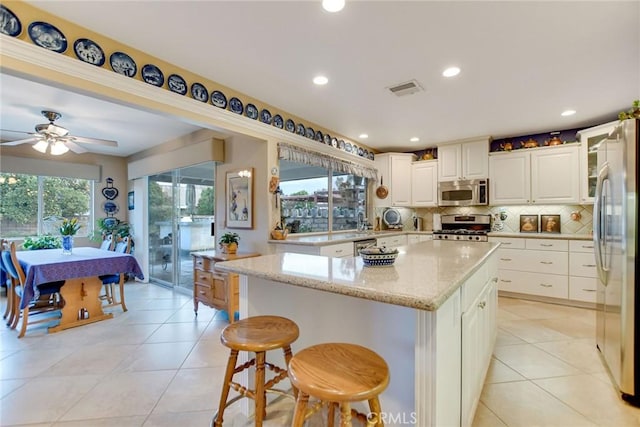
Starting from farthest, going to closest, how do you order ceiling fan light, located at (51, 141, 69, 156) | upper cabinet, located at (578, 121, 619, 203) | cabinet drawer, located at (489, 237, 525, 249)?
1. cabinet drawer, located at (489, 237, 525, 249)
2. upper cabinet, located at (578, 121, 619, 203)
3. ceiling fan light, located at (51, 141, 69, 156)

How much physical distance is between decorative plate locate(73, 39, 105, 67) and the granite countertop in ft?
5.60

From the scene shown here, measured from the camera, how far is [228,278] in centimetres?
326

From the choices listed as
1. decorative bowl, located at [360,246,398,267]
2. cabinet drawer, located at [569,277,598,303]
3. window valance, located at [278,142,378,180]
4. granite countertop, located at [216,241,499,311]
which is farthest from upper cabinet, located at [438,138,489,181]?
decorative bowl, located at [360,246,398,267]

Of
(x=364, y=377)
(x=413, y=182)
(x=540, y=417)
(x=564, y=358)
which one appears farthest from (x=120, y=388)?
(x=413, y=182)

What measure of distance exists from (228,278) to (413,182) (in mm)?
3675

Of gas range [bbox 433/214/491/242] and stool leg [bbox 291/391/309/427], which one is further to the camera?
gas range [bbox 433/214/491/242]

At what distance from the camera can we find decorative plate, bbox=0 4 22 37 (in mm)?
1672

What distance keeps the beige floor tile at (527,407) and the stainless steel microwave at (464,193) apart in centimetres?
311

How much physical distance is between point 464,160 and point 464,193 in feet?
1.80

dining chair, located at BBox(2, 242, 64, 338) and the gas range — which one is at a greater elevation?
the gas range

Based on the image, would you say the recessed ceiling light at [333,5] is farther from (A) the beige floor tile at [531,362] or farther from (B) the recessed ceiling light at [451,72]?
(A) the beige floor tile at [531,362]

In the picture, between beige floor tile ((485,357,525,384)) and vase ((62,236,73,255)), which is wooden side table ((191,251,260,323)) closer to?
vase ((62,236,73,255))

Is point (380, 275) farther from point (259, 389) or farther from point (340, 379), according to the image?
point (259, 389)

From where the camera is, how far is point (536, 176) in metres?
4.30
